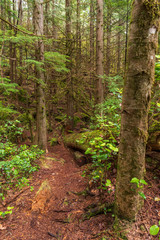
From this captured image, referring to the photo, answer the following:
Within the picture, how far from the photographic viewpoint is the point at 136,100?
1908mm

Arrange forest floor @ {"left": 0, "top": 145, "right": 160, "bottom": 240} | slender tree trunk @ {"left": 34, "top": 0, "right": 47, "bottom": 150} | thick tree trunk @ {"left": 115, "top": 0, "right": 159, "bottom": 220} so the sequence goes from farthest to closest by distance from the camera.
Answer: slender tree trunk @ {"left": 34, "top": 0, "right": 47, "bottom": 150}, forest floor @ {"left": 0, "top": 145, "right": 160, "bottom": 240}, thick tree trunk @ {"left": 115, "top": 0, "right": 159, "bottom": 220}

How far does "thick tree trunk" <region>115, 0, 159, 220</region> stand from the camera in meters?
1.75

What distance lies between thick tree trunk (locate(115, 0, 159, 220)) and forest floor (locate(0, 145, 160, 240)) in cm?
29


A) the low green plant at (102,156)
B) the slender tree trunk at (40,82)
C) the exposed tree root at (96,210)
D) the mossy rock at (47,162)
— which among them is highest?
the slender tree trunk at (40,82)

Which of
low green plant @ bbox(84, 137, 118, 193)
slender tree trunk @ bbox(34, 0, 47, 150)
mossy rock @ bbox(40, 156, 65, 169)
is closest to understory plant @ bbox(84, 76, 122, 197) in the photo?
low green plant @ bbox(84, 137, 118, 193)

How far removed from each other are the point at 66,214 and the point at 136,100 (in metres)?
2.92

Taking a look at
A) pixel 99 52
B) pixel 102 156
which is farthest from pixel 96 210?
pixel 99 52

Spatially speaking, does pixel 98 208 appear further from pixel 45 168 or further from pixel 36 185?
pixel 45 168

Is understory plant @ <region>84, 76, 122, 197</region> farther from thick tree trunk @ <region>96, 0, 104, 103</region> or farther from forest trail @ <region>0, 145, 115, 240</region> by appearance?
thick tree trunk @ <region>96, 0, 104, 103</region>

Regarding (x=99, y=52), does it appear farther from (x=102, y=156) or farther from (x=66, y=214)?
(x=66, y=214)

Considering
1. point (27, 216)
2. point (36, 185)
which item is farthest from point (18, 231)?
point (36, 185)

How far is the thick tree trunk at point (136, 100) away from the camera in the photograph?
1754 millimetres

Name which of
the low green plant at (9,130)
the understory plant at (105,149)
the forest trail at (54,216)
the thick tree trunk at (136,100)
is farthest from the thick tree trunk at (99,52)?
the thick tree trunk at (136,100)

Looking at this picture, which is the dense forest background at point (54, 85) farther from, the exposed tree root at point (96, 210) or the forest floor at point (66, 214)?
the forest floor at point (66, 214)
